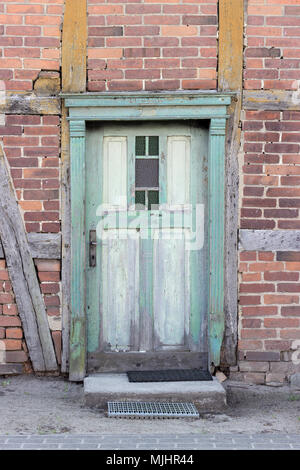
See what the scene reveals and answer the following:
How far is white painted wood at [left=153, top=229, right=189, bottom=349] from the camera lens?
530 cm

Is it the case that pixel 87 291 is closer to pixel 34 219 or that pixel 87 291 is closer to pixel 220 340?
pixel 34 219

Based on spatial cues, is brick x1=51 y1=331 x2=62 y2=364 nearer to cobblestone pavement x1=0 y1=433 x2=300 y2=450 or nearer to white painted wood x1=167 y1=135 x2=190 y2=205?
cobblestone pavement x1=0 y1=433 x2=300 y2=450

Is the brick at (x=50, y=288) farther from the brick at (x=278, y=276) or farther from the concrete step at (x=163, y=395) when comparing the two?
the brick at (x=278, y=276)

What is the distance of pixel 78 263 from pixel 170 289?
2.70 ft

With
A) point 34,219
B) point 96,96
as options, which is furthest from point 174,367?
point 96,96

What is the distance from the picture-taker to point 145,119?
16.8ft

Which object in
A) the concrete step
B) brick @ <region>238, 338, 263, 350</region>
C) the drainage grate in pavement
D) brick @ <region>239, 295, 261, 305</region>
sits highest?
brick @ <region>239, 295, 261, 305</region>

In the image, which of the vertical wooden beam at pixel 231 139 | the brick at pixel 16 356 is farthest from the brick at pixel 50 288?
the vertical wooden beam at pixel 231 139

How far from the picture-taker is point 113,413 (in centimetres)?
450

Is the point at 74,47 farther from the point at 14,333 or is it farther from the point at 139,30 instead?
the point at 14,333

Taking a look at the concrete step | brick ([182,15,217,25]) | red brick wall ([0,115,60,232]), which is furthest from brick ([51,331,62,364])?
brick ([182,15,217,25])

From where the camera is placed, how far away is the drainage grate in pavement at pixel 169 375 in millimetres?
5020
